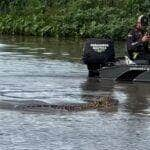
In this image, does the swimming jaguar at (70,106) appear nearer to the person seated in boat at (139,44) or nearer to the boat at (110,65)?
the boat at (110,65)

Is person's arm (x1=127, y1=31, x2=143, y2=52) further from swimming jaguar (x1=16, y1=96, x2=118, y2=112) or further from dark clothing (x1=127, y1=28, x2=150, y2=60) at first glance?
swimming jaguar (x1=16, y1=96, x2=118, y2=112)

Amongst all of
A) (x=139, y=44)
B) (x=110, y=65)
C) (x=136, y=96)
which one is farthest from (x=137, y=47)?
(x=136, y=96)

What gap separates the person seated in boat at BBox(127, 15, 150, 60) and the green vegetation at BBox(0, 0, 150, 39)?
53.8ft

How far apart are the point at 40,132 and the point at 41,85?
17.2 feet

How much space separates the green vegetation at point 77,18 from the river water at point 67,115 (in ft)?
44.9

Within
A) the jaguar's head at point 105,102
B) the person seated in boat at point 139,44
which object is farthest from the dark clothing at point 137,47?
the jaguar's head at point 105,102

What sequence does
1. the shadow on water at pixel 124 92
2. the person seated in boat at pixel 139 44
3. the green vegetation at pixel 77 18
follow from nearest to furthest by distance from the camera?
1. the shadow on water at pixel 124 92
2. the person seated in boat at pixel 139 44
3. the green vegetation at pixel 77 18

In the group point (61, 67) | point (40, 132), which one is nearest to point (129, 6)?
point (61, 67)

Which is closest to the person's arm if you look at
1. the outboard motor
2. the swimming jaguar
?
the outboard motor

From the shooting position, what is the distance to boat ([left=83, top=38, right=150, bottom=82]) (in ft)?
50.2

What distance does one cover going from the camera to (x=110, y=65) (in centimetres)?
1575

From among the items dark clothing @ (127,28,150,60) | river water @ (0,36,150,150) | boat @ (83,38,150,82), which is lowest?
river water @ (0,36,150,150)

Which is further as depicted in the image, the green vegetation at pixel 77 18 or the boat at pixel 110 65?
the green vegetation at pixel 77 18

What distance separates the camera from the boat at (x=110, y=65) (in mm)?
15312
